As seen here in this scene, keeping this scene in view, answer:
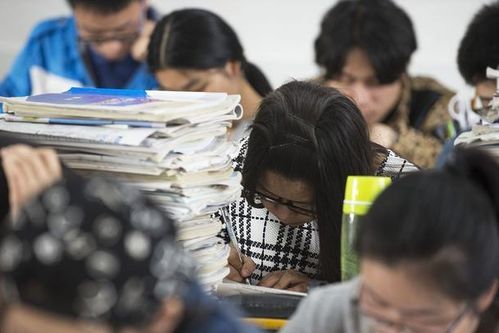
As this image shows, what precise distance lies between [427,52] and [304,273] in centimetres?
223

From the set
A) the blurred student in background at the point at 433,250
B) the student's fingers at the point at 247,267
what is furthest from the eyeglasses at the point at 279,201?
the blurred student in background at the point at 433,250

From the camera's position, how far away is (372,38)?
2.66 metres

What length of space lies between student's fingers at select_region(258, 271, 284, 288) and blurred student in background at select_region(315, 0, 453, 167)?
3.19 ft

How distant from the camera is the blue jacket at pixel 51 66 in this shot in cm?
316

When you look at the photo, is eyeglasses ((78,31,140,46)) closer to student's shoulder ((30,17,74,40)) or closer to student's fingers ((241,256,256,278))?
student's shoulder ((30,17,74,40))

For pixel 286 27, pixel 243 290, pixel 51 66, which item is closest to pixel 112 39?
pixel 51 66

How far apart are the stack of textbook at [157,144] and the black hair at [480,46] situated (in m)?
1.03

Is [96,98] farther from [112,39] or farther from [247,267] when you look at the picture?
[112,39]

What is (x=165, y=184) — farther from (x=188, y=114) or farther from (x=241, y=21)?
(x=241, y=21)

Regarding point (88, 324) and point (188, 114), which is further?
point (188, 114)

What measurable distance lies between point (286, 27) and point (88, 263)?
329 cm

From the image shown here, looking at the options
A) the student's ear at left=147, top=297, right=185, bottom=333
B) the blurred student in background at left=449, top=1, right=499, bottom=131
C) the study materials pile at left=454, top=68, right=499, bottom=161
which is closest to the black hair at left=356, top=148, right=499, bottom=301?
the student's ear at left=147, top=297, right=185, bottom=333

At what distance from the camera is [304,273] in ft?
5.88

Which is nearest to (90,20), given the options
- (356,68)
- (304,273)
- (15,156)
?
(356,68)
